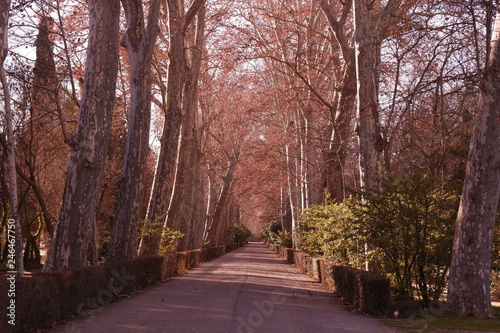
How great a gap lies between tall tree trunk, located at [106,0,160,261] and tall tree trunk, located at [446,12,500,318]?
901 cm

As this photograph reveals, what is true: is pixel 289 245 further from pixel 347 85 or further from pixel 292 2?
pixel 347 85

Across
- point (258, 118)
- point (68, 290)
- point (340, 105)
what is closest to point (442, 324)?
point (68, 290)

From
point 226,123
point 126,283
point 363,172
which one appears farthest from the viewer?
point 226,123

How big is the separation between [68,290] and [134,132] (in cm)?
728

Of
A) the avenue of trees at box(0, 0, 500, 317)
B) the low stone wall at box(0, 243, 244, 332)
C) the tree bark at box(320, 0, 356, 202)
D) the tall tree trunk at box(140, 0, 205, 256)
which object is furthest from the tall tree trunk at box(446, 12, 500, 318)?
the tall tree trunk at box(140, 0, 205, 256)

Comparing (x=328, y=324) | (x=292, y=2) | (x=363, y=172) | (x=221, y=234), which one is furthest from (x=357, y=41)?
(x=221, y=234)

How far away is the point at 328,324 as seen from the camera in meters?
9.12

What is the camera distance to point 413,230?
40.3 feet

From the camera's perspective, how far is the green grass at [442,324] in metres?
8.53

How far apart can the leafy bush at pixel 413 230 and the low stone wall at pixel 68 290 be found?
5.93 metres

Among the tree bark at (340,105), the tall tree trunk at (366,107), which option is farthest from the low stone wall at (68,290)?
the tall tree trunk at (366,107)

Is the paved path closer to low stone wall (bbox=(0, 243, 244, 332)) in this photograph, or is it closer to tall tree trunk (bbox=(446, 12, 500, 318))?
low stone wall (bbox=(0, 243, 244, 332))

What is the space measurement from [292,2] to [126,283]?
18.8m

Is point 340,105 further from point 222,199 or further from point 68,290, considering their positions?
point 222,199
